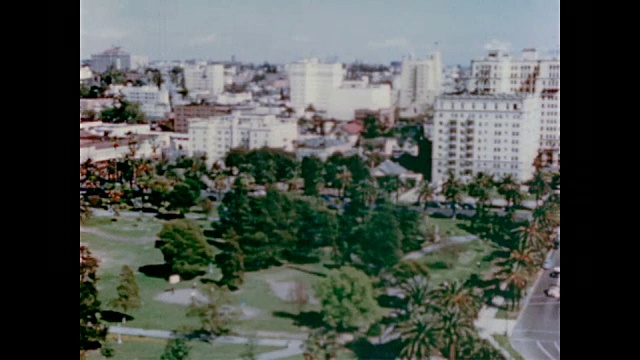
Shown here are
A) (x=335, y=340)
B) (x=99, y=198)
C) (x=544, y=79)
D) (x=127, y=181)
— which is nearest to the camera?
(x=544, y=79)

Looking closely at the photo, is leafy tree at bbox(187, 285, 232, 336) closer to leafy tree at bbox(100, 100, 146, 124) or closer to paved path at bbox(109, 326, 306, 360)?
paved path at bbox(109, 326, 306, 360)

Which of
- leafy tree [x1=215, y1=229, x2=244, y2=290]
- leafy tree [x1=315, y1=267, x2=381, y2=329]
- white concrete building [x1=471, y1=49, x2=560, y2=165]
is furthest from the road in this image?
leafy tree [x1=215, y1=229, x2=244, y2=290]

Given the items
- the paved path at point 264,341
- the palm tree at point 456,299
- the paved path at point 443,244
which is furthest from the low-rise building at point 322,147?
the paved path at point 264,341

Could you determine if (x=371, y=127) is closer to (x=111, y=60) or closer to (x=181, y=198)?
(x=181, y=198)

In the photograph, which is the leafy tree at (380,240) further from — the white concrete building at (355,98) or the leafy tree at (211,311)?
the leafy tree at (211,311)

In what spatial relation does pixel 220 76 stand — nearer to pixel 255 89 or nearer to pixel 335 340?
pixel 255 89
